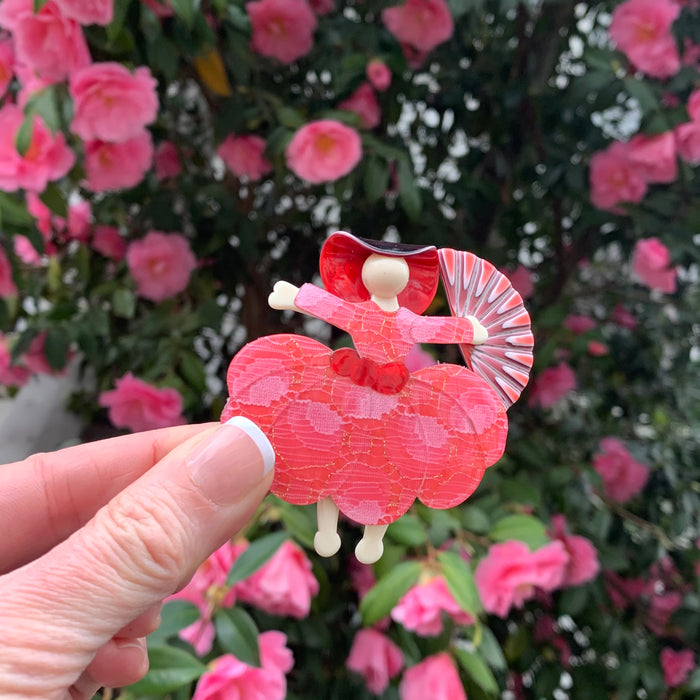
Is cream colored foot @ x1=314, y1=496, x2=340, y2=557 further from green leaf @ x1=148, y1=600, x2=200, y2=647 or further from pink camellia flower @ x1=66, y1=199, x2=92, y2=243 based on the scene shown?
pink camellia flower @ x1=66, y1=199, x2=92, y2=243

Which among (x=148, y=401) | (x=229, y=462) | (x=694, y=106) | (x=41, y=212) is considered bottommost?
(x=148, y=401)

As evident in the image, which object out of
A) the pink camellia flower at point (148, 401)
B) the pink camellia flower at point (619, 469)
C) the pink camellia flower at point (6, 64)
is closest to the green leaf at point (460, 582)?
the pink camellia flower at point (148, 401)

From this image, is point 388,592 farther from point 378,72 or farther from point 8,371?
point 8,371

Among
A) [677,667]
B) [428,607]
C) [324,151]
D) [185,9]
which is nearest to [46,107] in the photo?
[185,9]

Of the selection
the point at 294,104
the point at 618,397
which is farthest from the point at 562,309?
the point at 294,104

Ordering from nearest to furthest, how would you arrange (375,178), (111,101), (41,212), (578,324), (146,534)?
(146,534) < (111,101) < (375,178) < (41,212) < (578,324)

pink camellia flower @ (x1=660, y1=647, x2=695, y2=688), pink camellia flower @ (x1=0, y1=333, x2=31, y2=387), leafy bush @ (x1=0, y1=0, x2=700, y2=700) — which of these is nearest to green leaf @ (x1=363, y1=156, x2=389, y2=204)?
leafy bush @ (x1=0, y1=0, x2=700, y2=700)

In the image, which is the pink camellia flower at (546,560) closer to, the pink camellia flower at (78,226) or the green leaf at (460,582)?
the green leaf at (460,582)

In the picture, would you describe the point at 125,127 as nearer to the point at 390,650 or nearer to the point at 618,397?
the point at 390,650
